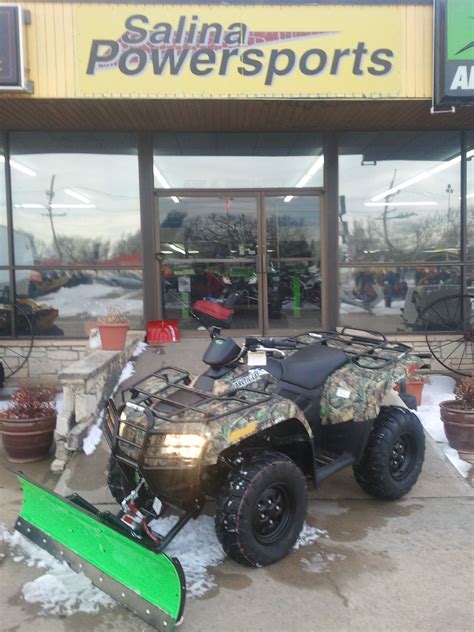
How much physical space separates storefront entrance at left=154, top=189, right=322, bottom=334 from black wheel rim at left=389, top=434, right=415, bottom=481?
3996 millimetres

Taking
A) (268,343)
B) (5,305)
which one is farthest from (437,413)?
(5,305)

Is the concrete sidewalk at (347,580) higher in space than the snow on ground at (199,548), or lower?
lower

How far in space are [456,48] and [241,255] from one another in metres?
3.80

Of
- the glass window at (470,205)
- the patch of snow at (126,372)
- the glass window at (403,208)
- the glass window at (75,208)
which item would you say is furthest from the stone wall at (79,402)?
the glass window at (470,205)

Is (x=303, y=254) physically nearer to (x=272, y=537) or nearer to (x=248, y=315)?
(x=248, y=315)

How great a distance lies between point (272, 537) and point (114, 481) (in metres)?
1.16

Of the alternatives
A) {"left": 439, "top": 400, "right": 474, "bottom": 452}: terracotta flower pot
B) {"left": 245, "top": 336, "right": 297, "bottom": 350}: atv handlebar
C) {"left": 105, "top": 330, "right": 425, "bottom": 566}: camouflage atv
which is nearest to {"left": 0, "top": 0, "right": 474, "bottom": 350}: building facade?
{"left": 439, "top": 400, "right": 474, "bottom": 452}: terracotta flower pot

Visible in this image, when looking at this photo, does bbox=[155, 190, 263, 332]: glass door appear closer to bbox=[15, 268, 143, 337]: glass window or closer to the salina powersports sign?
bbox=[15, 268, 143, 337]: glass window

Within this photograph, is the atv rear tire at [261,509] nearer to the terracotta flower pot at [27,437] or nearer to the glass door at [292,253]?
the terracotta flower pot at [27,437]

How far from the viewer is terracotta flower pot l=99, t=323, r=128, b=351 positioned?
6344 mm

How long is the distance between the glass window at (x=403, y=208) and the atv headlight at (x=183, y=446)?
567 cm

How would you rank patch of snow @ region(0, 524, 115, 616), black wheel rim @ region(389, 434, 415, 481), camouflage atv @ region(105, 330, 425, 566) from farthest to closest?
black wheel rim @ region(389, 434, 415, 481) → camouflage atv @ region(105, 330, 425, 566) → patch of snow @ region(0, 524, 115, 616)

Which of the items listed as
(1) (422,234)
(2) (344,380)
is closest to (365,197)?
(1) (422,234)

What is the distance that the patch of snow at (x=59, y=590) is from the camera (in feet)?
9.61
